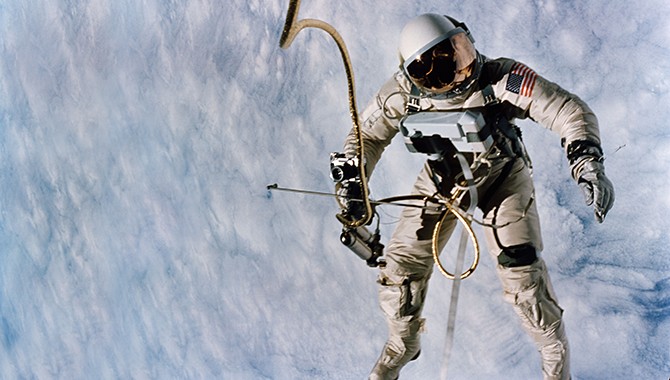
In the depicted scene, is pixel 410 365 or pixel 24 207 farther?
pixel 24 207

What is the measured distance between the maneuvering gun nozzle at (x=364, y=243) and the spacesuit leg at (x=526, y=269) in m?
0.62

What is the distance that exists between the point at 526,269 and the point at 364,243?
0.87 m

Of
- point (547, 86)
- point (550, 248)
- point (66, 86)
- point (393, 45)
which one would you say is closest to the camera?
point (547, 86)

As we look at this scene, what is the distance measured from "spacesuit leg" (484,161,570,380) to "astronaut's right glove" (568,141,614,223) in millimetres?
535

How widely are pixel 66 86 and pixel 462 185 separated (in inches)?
304

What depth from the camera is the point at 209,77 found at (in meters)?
7.18

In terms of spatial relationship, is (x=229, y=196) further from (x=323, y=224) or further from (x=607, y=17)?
(x=607, y=17)

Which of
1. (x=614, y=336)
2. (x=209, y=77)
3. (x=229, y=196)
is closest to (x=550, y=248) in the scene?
(x=614, y=336)

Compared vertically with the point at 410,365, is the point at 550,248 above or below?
above

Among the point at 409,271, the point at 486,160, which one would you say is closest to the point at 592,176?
the point at 486,160

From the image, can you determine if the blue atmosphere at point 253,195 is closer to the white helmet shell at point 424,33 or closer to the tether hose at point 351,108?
the tether hose at point 351,108

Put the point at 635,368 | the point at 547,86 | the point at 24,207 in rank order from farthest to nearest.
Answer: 1. the point at 24,207
2. the point at 635,368
3. the point at 547,86

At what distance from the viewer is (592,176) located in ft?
7.68

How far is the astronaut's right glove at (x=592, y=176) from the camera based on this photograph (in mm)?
2262
